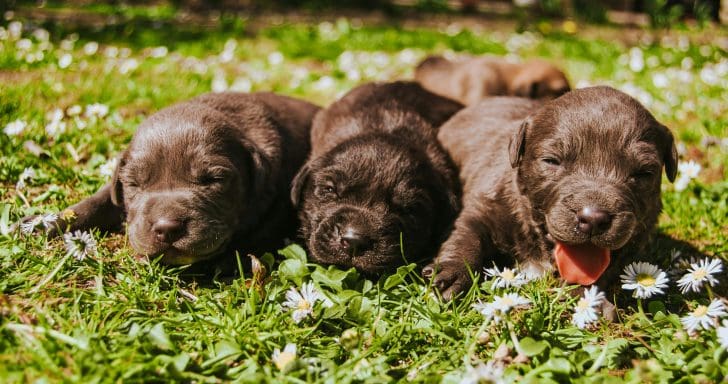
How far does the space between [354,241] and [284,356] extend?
3.34ft

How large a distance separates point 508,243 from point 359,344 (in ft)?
4.81

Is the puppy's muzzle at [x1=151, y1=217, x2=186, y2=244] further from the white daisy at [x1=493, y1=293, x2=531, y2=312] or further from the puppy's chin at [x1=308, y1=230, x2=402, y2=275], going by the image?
the white daisy at [x1=493, y1=293, x2=531, y2=312]

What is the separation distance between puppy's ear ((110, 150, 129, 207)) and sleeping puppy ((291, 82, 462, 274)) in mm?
1079

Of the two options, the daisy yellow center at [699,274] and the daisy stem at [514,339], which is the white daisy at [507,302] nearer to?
the daisy stem at [514,339]

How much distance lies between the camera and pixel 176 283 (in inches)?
142

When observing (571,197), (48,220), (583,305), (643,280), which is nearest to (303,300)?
(583,305)

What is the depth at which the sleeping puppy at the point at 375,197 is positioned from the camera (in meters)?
3.79

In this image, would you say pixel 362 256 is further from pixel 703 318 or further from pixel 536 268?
pixel 703 318

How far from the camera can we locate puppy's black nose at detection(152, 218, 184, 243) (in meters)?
3.54

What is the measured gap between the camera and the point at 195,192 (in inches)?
150

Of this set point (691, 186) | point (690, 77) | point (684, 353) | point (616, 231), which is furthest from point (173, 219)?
point (690, 77)

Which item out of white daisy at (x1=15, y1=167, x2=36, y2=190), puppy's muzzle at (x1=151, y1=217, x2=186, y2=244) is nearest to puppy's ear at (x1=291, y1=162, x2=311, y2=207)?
puppy's muzzle at (x1=151, y1=217, x2=186, y2=244)

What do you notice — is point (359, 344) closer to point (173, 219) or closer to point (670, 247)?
point (173, 219)

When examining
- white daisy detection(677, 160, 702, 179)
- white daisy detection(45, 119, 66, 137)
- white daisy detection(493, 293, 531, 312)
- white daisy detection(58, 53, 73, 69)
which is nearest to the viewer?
white daisy detection(493, 293, 531, 312)
